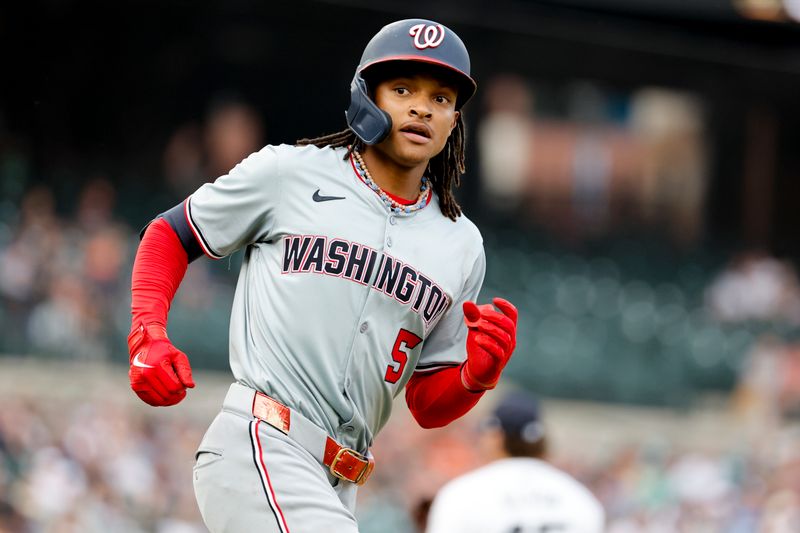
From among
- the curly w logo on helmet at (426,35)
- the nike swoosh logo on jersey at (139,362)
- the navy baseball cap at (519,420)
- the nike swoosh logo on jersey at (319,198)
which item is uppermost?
the curly w logo on helmet at (426,35)

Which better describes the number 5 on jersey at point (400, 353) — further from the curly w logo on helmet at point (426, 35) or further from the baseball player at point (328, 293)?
the curly w logo on helmet at point (426, 35)

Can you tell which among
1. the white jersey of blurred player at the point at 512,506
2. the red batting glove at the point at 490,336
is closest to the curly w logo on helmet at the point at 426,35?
the red batting glove at the point at 490,336

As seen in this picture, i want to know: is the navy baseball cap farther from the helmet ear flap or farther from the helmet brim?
the helmet ear flap

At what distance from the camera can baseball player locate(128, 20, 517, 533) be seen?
9.90 feet

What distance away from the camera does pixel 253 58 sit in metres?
14.9

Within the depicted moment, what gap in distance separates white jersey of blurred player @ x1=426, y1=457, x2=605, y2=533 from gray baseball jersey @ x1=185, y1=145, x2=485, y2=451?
0.71m

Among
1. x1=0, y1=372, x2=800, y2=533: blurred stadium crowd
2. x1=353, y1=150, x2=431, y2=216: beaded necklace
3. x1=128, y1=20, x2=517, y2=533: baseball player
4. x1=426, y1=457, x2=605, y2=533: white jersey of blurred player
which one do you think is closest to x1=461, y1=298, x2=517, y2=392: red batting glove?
x1=128, y1=20, x2=517, y2=533: baseball player

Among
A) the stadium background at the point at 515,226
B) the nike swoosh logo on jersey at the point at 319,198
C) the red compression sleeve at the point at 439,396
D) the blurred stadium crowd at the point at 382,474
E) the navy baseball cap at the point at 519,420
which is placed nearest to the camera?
the nike swoosh logo on jersey at the point at 319,198

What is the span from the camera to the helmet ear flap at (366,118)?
3164 mm

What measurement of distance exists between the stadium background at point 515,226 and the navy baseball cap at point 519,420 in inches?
203

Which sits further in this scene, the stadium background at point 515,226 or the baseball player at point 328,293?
the stadium background at point 515,226

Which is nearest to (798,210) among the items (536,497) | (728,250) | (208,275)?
(728,250)

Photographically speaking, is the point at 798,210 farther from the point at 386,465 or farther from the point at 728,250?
the point at 386,465

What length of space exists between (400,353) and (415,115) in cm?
59
